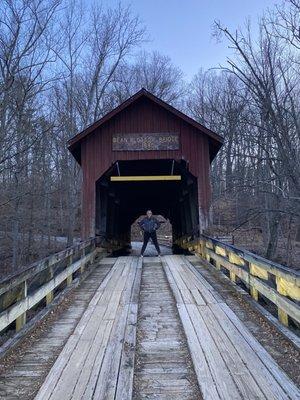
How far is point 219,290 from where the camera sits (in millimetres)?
7164

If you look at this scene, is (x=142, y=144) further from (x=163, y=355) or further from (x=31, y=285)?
(x=163, y=355)

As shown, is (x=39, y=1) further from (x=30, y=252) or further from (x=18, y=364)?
(x=18, y=364)

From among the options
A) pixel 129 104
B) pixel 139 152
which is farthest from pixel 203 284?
A: pixel 129 104

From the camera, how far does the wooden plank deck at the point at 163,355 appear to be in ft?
10.9

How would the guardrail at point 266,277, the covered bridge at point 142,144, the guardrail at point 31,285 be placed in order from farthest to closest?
1. the covered bridge at point 142,144
2. the guardrail at point 266,277
3. the guardrail at point 31,285

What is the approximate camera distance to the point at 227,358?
398 centimetres

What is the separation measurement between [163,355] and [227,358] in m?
0.64

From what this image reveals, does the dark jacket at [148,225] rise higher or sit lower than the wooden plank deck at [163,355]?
higher

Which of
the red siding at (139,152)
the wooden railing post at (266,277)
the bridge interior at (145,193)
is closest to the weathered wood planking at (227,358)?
the wooden railing post at (266,277)

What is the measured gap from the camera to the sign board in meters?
12.4

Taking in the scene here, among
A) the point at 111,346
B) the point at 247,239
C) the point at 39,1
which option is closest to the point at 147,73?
the point at 247,239

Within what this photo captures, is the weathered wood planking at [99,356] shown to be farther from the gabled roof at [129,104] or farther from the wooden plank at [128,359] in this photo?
the gabled roof at [129,104]

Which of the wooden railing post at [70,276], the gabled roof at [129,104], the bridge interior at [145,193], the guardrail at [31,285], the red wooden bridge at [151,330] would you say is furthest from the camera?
the bridge interior at [145,193]

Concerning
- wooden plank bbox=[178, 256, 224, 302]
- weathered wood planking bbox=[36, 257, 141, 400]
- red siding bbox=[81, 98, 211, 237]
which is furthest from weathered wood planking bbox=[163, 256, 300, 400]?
red siding bbox=[81, 98, 211, 237]
